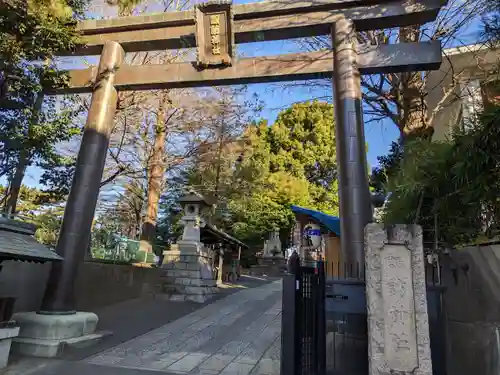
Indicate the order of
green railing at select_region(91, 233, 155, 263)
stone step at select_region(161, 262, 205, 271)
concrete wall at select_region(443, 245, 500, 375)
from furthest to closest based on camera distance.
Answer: stone step at select_region(161, 262, 205, 271), green railing at select_region(91, 233, 155, 263), concrete wall at select_region(443, 245, 500, 375)

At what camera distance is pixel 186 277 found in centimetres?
1346

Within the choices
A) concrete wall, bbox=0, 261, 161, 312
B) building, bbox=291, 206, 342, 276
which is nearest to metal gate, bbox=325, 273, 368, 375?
building, bbox=291, 206, 342, 276

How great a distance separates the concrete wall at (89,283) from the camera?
23.5 feet

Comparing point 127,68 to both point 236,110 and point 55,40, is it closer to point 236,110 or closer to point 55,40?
point 55,40

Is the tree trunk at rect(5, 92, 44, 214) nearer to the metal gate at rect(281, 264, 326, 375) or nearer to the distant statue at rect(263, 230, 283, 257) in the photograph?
the metal gate at rect(281, 264, 326, 375)

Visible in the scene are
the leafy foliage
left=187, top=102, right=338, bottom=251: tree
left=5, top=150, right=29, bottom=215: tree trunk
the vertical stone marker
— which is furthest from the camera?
left=187, top=102, right=338, bottom=251: tree

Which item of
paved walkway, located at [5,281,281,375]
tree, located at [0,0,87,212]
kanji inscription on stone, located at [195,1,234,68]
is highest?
kanji inscription on stone, located at [195,1,234,68]

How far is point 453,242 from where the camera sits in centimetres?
618

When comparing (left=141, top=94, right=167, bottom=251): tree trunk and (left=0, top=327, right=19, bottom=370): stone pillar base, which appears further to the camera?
(left=141, top=94, right=167, bottom=251): tree trunk

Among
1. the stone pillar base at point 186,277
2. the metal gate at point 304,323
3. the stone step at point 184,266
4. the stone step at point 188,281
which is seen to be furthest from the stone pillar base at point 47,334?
the stone step at point 184,266

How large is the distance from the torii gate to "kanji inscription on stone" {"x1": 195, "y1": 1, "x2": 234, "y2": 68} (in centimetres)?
2

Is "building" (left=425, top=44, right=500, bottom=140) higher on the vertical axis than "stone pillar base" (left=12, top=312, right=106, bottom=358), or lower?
higher

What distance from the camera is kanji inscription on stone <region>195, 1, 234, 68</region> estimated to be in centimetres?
812

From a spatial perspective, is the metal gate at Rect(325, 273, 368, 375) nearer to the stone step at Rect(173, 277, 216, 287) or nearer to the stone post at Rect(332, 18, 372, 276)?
the stone post at Rect(332, 18, 372, 276)
